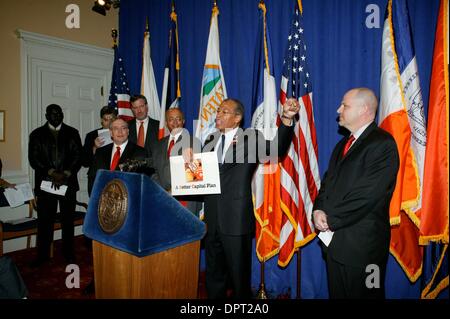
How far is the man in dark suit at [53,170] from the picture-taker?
416 cm

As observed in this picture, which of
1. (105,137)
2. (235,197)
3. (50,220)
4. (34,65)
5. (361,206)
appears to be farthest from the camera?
(34,65)

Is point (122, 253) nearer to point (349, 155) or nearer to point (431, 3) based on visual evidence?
point (349, 155)

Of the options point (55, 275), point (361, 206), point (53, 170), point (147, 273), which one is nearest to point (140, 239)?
point (147, 273)

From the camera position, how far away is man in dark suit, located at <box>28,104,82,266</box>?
4160 mm

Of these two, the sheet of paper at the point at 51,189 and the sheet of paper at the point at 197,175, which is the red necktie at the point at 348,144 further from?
the sheet of paper at the point at 51,189

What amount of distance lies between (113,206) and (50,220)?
9.90 ft

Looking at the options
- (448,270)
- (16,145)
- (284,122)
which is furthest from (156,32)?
(448,270)

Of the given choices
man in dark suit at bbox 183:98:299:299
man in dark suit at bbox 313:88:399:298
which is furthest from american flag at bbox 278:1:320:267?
man in dark suit at bbox 313:88:399:298

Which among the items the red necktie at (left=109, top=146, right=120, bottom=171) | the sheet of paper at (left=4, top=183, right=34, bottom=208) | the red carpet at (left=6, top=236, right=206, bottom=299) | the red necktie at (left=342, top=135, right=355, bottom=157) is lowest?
the red carpet at (left=6, top=236, right=206, bottom=299)

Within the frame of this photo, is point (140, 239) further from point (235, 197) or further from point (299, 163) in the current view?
point (299, 163)

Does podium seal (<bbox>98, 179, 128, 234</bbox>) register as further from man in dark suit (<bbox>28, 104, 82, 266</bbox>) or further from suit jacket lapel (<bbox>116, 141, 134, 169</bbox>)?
man in dark suit (<bbox>28, 104, 82, 266</bbox>)

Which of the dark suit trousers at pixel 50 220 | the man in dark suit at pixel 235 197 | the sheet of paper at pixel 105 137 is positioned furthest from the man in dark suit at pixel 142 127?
the man in dark suit at pixel 235 197

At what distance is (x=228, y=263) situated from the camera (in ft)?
8.64

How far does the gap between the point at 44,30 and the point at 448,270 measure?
5949 millimetres
